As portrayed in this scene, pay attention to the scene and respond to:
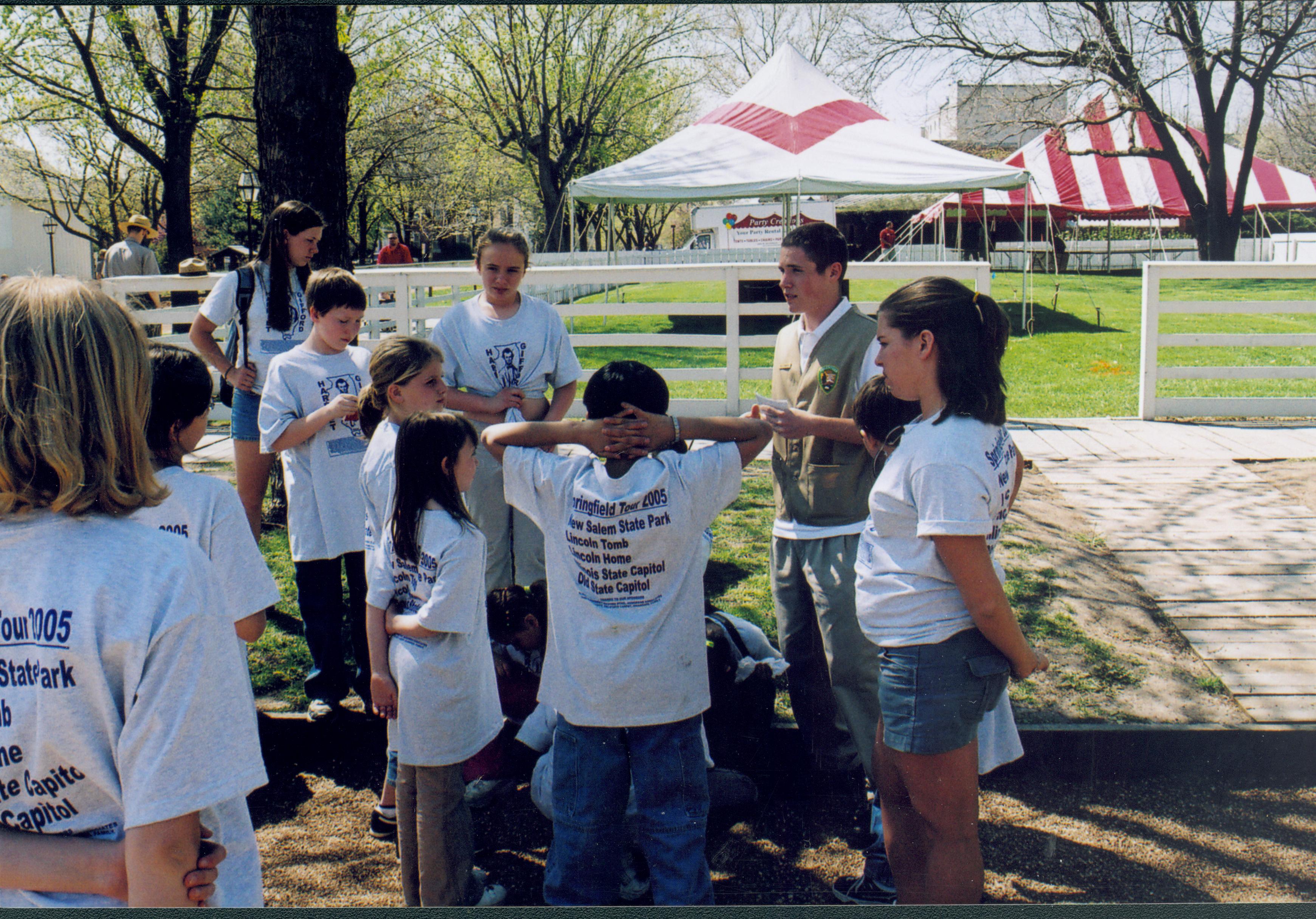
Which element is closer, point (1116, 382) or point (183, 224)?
point (1116, 382)

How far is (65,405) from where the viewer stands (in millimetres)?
1408

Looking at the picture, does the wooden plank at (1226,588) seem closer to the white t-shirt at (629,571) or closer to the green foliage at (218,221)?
the white t-shirt at (629,571)

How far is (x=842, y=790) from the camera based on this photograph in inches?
150

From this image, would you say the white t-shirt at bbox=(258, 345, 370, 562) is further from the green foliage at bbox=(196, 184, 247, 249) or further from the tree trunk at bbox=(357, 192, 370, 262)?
the green foliage at bbox=(196, 184, 247, 249)

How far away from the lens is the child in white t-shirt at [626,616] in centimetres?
259

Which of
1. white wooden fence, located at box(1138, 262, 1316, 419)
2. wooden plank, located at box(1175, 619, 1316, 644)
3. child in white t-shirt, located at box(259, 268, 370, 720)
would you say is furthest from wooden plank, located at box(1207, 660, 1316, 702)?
white wooden fence, located at box(1138, 262, 1316, 419)

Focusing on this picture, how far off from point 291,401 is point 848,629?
2.16m

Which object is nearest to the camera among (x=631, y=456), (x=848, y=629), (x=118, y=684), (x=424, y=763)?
(x=118, y=684)

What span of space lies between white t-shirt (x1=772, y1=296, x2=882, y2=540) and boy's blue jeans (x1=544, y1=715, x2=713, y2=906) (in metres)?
0.90

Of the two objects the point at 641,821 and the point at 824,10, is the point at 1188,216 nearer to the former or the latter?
the point at 824,10

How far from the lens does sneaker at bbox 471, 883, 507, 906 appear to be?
3.06m

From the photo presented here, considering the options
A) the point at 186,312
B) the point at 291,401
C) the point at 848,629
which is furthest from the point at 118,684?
the point at 186,312

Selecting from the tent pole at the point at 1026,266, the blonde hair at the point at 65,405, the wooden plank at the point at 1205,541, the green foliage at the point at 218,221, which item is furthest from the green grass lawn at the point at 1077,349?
the green foliage at the point at 218,221

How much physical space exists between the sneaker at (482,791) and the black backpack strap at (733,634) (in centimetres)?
97
